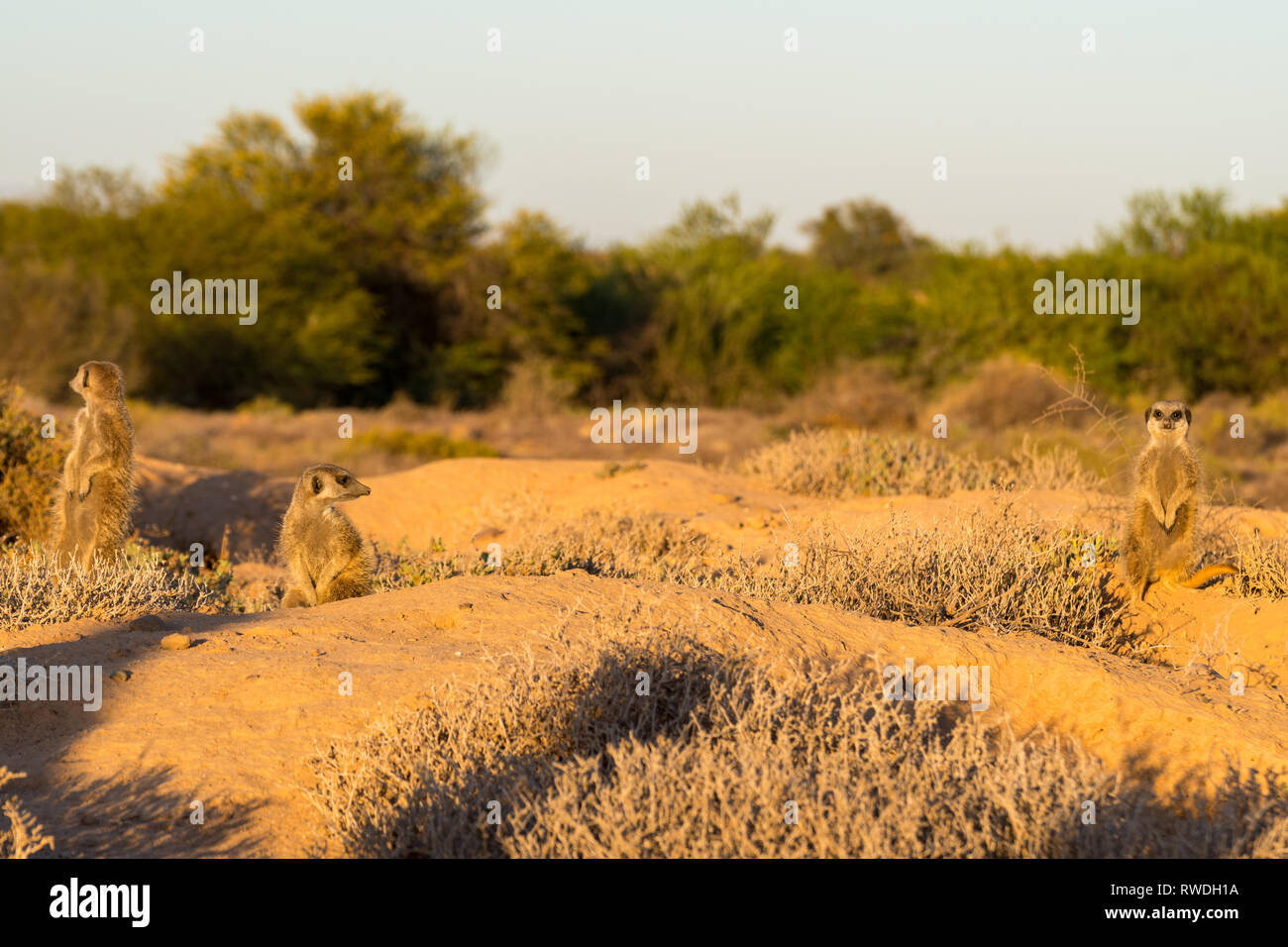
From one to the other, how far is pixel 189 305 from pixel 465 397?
611 centimetres

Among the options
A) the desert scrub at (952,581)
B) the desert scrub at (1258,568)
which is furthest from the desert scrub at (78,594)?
the desert scrub at (1258,568)

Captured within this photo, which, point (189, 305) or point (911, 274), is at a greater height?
point (911, 274)

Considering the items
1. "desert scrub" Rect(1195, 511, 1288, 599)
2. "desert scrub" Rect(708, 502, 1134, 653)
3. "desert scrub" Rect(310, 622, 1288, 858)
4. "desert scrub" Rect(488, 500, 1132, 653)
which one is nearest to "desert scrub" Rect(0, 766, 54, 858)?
"desert scrub" Rect(310, 622, 1288, 858)

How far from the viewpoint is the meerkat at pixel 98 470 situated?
274 inches

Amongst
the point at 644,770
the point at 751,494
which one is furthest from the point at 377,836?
the point at 751,494

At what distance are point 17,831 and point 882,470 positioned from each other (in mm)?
8246

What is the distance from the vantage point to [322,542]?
606 centimetres

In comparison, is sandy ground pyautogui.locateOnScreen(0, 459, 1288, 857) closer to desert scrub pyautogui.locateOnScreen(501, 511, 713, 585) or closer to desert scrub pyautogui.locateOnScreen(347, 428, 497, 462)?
desert scrub pyautogui.locateOnScreen(501, 511, 713, 585)

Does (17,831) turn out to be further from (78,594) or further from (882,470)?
(882,470)

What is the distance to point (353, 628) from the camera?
16.7ft

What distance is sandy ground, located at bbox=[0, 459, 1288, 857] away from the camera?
12.7 feet

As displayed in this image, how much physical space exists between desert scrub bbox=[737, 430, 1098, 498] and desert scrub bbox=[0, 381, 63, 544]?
6037 millimetres
